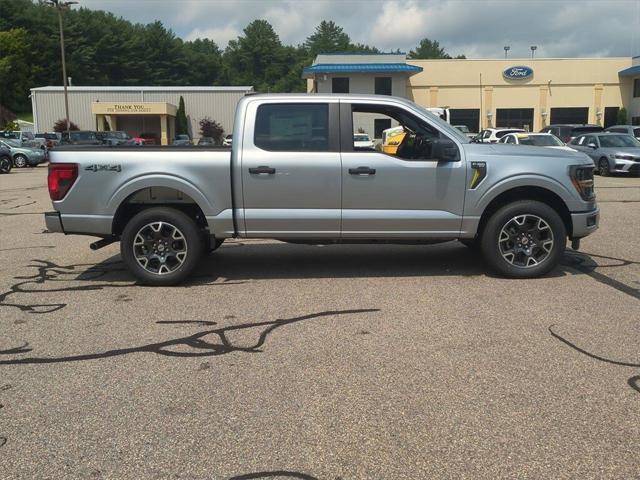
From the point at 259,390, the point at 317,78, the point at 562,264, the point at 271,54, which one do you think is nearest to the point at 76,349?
the point at 259,390

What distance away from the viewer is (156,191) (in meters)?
6.64

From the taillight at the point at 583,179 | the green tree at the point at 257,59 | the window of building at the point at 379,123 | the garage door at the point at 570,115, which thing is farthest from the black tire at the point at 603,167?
the green tree at the point at 257,59

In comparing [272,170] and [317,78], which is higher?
[317,78]

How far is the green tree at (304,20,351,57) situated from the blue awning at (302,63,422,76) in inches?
3042

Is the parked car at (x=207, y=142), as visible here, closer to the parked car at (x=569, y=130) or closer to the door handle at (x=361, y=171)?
the door handle at (x=361, y=171)

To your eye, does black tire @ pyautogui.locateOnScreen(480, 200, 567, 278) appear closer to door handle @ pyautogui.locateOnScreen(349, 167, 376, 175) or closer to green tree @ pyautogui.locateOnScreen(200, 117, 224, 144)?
door handle @ pyautogui.locateOnScreen(349, 167, 376, 175)

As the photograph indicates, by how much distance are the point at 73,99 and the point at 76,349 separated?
6488 centimetres

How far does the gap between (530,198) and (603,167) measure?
16702 mm

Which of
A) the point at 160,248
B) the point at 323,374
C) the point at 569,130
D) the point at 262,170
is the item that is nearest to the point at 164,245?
the point at 160,248

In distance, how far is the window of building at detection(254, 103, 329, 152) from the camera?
6535mm

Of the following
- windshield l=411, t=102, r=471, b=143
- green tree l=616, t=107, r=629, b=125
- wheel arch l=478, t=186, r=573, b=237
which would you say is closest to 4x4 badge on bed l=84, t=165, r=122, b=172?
windshield l=411, t=102, r=471, b=143

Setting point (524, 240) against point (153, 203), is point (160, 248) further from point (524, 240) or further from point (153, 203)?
point (524, 240)

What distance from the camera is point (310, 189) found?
6504mm

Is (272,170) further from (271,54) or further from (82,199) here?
(271,54)
